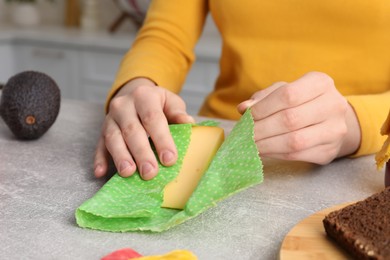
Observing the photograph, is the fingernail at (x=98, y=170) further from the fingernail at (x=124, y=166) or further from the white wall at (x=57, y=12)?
the white wall at (x=57, y=12)

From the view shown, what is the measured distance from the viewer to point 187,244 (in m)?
0.53

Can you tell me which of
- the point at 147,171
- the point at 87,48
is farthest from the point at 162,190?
the point at 87,48

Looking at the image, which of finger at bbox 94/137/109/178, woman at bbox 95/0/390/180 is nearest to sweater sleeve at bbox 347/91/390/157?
woman at bbox 95/0/390/180

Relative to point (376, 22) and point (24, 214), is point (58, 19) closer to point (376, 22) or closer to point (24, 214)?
point (376, 22)

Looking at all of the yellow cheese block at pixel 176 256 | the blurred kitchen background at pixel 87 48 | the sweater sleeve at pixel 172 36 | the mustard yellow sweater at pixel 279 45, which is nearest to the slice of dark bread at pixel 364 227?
the yellow cheese block at pixel 176 256

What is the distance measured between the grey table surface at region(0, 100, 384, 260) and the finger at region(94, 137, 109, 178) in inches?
0.4

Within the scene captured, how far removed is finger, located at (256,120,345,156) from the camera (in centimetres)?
68

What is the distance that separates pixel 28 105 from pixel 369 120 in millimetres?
449

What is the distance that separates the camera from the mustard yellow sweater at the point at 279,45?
0.95 meters

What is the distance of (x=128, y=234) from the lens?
0.55 metres

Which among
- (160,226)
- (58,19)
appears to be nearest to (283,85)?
(160,226)

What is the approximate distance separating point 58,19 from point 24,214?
2527 mm

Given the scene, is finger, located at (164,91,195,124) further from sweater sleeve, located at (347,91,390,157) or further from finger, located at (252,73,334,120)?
sweater sleeve, located at (347,91,390,157)

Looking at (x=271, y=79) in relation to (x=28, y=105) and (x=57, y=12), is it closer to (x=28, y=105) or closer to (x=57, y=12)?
(x=28, y=105)
